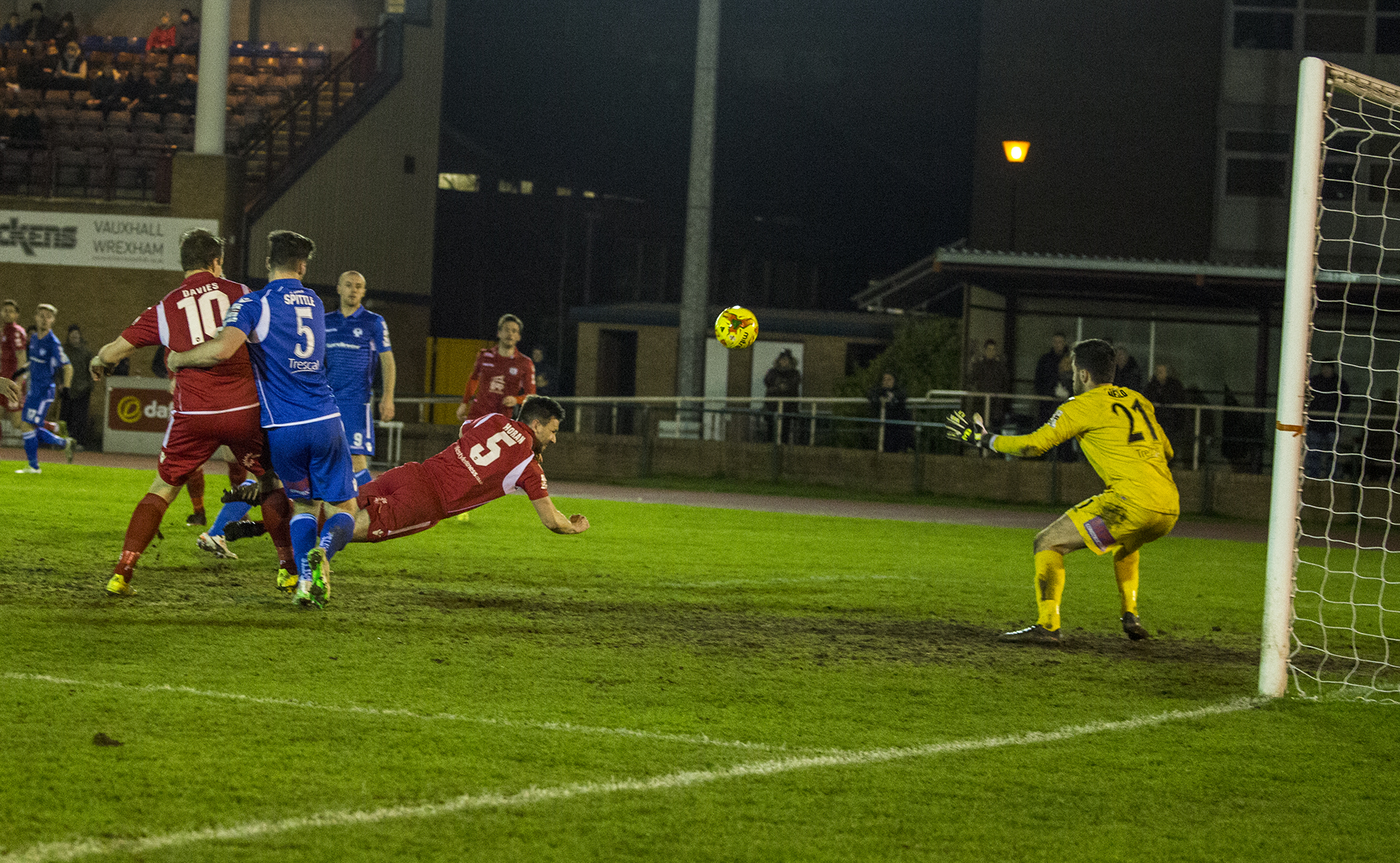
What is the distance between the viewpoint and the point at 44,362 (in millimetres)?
18031

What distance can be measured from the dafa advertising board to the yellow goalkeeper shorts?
63.2ft

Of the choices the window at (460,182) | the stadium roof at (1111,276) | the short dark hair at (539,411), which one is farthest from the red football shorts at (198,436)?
the window at (460,182)

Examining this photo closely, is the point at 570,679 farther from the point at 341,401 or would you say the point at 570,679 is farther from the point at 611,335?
the point at 611,335

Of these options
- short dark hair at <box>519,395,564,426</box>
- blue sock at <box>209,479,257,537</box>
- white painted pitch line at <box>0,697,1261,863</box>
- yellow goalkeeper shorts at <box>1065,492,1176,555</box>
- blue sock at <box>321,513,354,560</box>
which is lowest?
white painted pitch line at <box>0,697,1261,863</box>

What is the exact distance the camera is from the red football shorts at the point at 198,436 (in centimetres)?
817

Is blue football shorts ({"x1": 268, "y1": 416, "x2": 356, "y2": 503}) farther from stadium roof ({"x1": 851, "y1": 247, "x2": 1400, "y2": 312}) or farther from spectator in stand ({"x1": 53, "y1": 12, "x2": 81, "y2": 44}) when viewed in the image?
spectator in stand ({"x1": 53, "y1": 12, "x2": 81, "y2": 44})

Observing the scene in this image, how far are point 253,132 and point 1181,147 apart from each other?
1749cm

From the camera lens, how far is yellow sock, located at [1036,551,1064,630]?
27.6 ft

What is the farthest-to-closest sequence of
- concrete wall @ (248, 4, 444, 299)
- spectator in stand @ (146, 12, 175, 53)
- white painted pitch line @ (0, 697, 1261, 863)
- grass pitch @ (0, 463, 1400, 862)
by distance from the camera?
spectator in stand @ (146, 12, 175, 53) < concrete wall @ (248, 4, 444, 299) < grass pitch @ (0, 463, 1400, 862) < white painted pitch line @ (0, 697, 1261, 863)

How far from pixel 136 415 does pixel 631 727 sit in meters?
20.7

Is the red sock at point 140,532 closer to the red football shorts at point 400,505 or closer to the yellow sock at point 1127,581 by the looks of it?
the red football shorts at point 400,505

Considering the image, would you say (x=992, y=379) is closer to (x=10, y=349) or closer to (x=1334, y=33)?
(x=1334, y=33)

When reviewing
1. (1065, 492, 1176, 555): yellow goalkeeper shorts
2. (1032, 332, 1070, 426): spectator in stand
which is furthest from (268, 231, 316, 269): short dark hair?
Answer: (1032, 332, 1070, 426): spectator in stand

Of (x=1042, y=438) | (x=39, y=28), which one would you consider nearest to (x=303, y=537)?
(x=1042, y=438)
